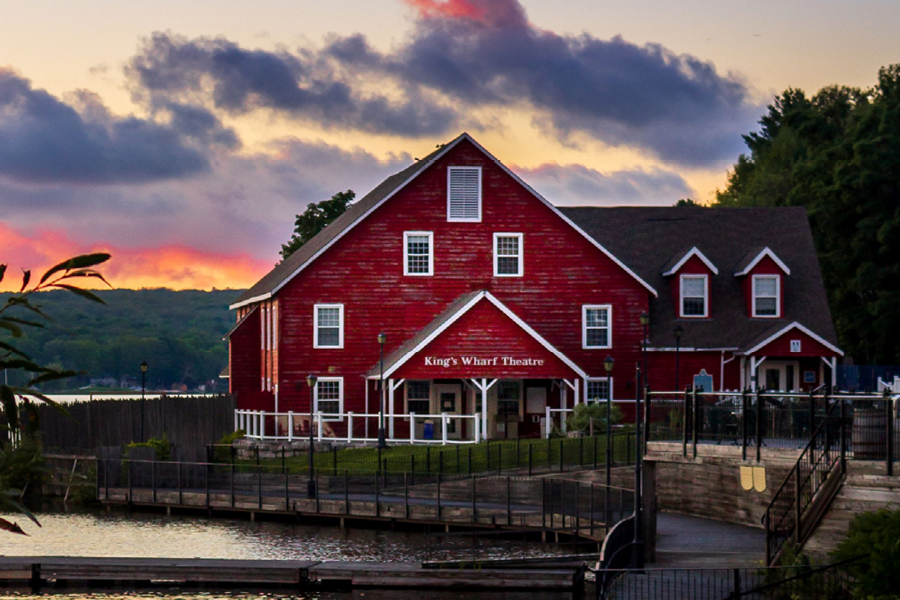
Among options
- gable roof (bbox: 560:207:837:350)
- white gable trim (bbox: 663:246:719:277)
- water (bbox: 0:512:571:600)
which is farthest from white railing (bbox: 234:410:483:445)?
white gable trim (bbox: 663:246:719:277)

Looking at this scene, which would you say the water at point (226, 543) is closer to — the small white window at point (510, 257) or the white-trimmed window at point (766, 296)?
the small white window at point (510, 257)

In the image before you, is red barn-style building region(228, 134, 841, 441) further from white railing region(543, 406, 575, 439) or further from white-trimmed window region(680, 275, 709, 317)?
white-trimmed window region(680, 275, 709, 317)

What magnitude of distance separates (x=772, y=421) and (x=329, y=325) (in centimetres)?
2798

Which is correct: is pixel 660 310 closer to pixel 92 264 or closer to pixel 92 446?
pixel 92 446

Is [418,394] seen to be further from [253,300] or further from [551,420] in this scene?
[253,300]

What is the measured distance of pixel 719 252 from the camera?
57875 mm

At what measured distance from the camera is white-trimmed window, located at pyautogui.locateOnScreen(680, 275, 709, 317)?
55.3m

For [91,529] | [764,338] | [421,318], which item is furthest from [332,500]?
[764,338]

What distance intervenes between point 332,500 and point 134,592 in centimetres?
1236

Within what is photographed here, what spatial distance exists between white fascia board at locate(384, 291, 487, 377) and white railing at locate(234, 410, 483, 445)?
189 cm

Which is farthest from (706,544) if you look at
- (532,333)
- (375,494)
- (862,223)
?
(862,223)

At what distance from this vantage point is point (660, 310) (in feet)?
182

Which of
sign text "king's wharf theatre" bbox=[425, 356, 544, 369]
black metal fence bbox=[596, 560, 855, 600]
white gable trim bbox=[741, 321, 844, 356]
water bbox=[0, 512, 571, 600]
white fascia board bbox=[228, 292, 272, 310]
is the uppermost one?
white fascia board bbox=[228, 292, 272, 310]

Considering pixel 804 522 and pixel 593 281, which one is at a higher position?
pixel 593 281
